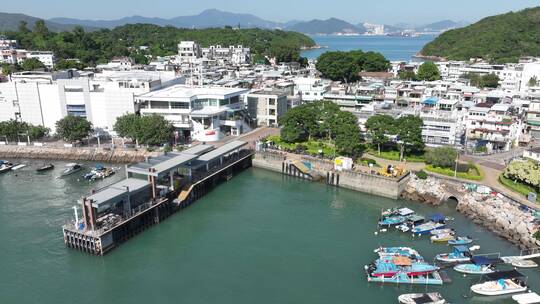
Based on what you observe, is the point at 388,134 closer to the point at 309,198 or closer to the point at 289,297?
the point at 309,198

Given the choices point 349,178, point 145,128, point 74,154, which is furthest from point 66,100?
point 349,178

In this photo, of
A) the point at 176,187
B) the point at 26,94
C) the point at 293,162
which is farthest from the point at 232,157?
the point at 26,94

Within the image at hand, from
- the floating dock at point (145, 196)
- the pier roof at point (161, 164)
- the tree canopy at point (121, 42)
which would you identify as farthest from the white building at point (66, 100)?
the tree canopy at point (121, 42)

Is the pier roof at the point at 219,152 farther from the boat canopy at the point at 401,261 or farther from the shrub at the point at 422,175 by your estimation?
the boat canopy at the point at 401,261

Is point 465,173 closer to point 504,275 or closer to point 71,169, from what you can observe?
point 504,275

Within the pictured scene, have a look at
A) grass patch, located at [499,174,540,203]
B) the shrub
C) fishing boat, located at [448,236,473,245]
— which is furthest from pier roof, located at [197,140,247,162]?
grass patch, located at [499,174,540,203]

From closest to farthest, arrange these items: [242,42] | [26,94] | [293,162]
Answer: [293,162]
[26,94]
[242,42]

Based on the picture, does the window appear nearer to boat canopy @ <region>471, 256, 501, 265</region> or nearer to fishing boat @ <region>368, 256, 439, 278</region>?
fishing boat @ <region>368, 256, 439, 278</region>
